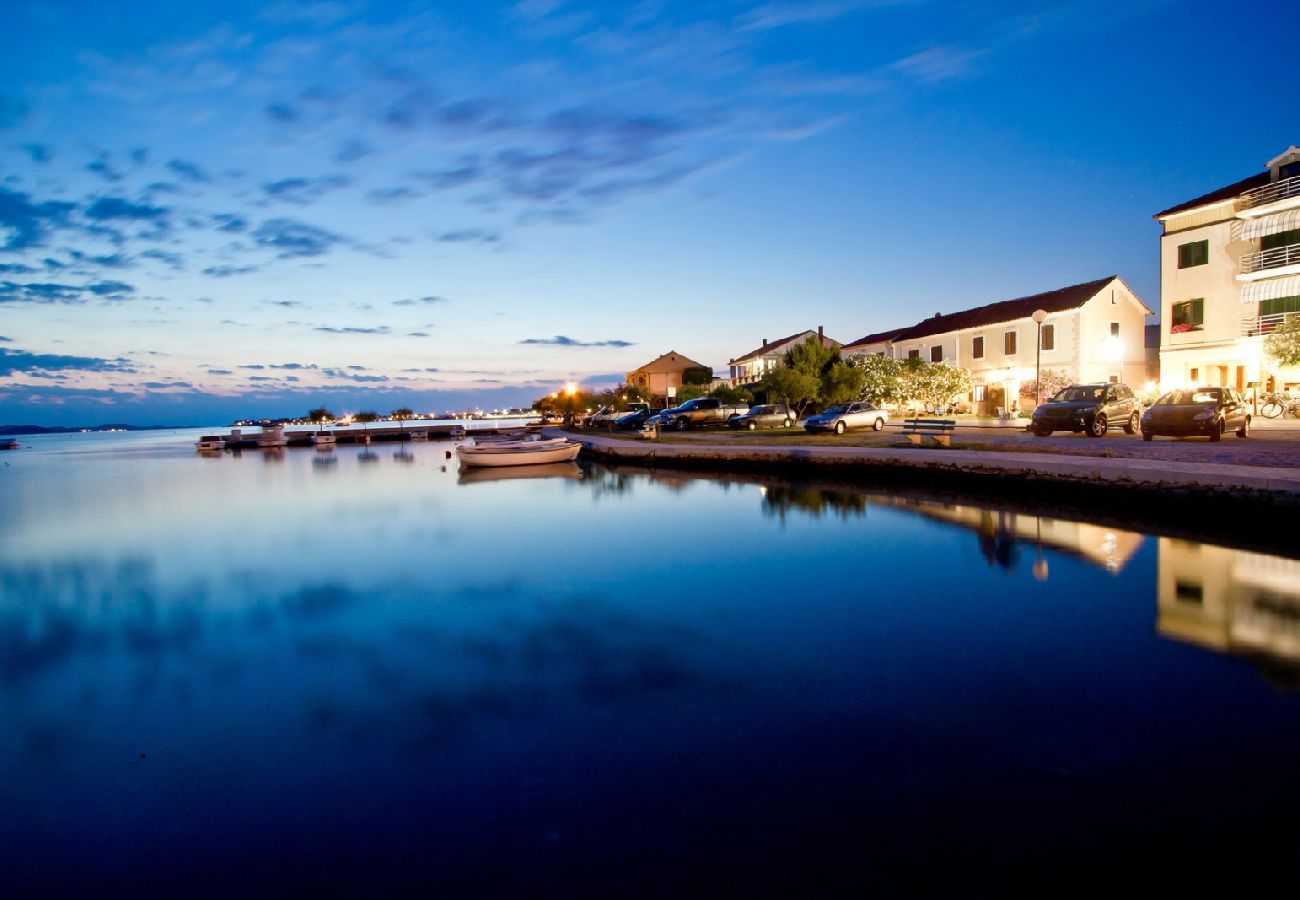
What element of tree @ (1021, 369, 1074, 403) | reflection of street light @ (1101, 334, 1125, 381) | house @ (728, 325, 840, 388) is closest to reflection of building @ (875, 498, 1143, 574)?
tree @ (1021, 369, 1074, 403)

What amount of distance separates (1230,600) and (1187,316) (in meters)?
27.8

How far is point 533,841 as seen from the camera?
4.50m

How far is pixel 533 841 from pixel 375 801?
1359 mm

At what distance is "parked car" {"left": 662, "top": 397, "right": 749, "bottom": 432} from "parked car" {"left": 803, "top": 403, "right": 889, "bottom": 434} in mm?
11099

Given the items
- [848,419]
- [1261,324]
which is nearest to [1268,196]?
[1261,324]

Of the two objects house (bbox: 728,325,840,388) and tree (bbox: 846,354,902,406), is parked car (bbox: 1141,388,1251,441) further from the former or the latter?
house (bbox: 728,325,840,388)

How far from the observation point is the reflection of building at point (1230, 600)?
765 centimetres

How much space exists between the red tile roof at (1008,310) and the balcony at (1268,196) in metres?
7.67

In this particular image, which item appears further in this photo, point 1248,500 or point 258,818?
point 1248,500

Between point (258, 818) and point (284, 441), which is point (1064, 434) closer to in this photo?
point (258, 818)

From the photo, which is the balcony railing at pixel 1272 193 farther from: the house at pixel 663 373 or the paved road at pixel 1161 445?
the house at pixel 663 373

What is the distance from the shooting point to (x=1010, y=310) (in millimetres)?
40969

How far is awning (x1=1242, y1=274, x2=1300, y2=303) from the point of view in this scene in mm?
26250

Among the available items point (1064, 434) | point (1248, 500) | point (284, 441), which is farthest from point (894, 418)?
point (284, 441)
